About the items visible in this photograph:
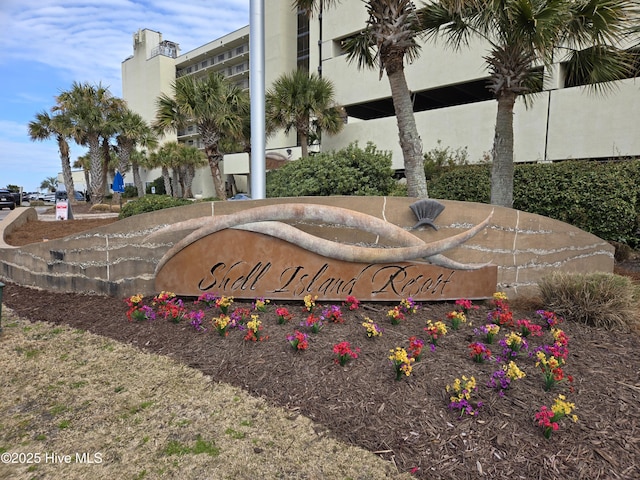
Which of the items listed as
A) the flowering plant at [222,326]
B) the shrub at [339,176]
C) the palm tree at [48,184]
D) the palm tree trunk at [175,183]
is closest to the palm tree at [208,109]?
the shrub at [339,176]

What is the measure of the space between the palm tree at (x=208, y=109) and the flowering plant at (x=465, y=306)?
13472 mm

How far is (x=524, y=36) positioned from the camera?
5.96m

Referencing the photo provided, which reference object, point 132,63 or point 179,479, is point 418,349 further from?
point 132,63

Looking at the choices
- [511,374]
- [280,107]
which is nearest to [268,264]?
[511,374]

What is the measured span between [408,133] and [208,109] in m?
11.3

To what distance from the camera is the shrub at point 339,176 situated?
877cm

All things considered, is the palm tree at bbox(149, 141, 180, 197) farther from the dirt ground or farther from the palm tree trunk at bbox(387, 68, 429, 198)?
the dirt ground

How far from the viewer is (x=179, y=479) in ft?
6.97

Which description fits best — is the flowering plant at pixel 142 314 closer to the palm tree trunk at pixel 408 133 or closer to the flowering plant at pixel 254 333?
the flowering plant at pixel 254 333

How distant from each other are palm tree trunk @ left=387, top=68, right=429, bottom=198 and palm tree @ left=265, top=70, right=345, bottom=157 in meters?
11.0

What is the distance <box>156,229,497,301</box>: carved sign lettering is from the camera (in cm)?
447

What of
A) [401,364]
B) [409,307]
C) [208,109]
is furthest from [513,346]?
[208,109]

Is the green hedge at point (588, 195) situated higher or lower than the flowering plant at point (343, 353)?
higher

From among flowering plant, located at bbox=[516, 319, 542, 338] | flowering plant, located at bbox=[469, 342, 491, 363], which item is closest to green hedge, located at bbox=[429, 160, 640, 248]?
flowering plant, located at bbox=[516, 319, 542, 338]
